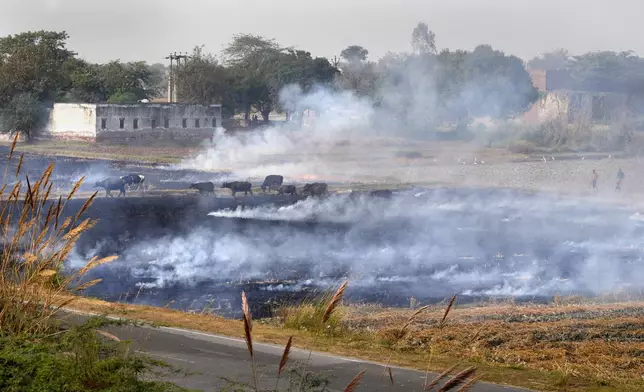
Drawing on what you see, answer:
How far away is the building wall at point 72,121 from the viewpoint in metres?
67.0

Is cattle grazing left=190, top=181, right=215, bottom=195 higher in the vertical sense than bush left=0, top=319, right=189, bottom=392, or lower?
lower

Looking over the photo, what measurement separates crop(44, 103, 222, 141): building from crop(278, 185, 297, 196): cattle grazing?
18.7 m

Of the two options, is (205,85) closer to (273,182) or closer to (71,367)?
(273,182)

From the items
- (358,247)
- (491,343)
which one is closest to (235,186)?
(358,247)

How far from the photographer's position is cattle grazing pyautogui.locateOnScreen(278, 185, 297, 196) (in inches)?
2085

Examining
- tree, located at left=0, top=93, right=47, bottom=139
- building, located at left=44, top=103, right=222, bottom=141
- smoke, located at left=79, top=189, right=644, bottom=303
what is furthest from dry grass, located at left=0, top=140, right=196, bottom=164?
smoke, located at left=79, top=189, right=644, bottom=303

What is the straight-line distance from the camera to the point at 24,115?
6888 cm

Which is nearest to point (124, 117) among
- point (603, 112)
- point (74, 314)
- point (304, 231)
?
point (304, 231)

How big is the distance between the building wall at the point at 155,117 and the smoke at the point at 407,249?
2232 cm

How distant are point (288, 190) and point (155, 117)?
20.9m

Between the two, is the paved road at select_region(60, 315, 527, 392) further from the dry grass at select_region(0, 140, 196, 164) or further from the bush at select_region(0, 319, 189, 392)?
the dry grass at select_region(0, 140, 196, 164)

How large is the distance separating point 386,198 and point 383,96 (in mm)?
30903

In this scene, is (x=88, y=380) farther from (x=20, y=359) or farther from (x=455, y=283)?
(x=455, y=283)

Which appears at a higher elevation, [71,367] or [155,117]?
[71,367]
